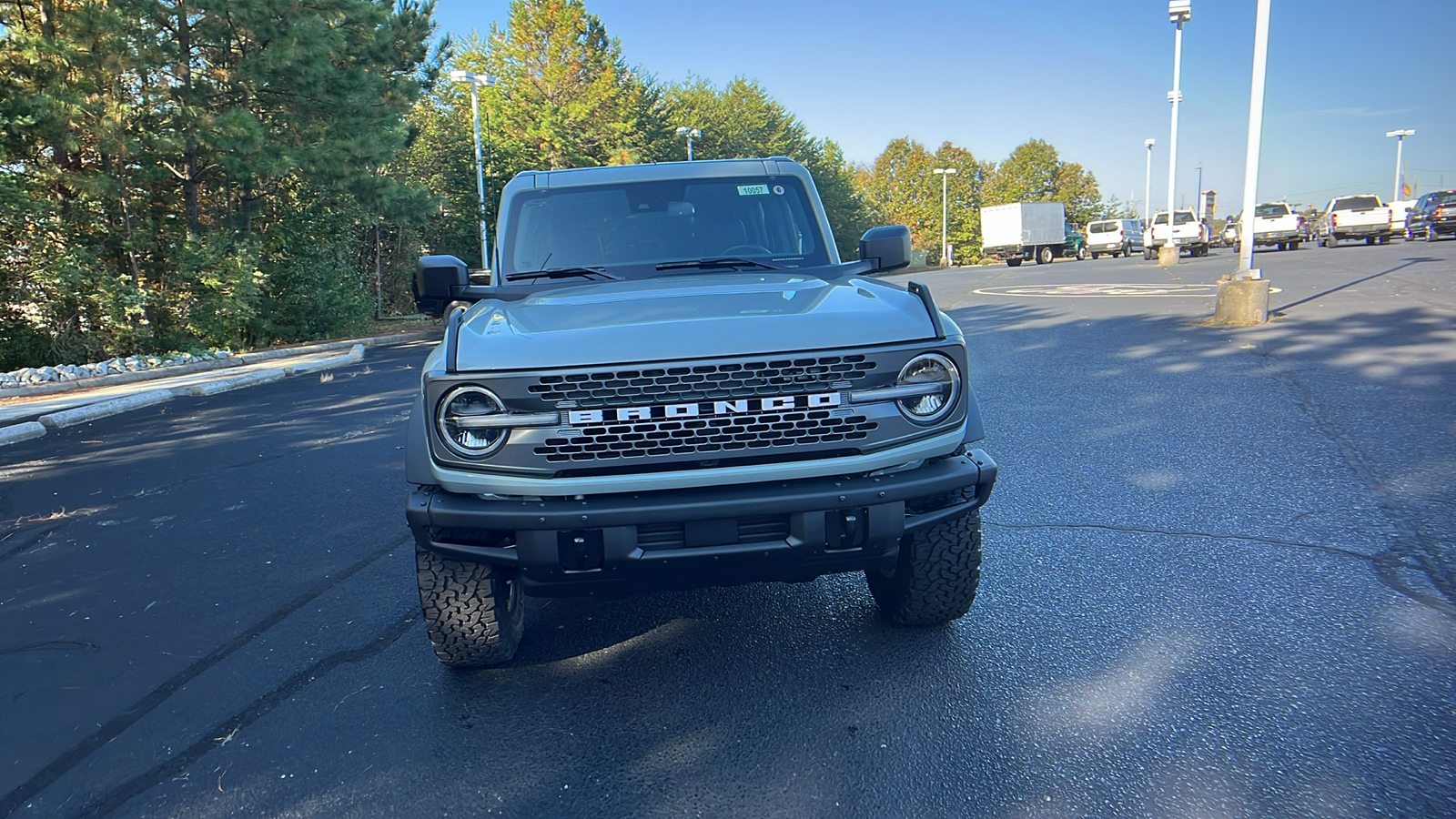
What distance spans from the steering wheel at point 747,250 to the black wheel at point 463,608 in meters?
1.93

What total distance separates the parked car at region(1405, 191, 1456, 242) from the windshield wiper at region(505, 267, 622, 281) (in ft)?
146

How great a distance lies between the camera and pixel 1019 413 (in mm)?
7949

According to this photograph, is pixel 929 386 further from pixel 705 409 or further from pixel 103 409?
pixel 103 409

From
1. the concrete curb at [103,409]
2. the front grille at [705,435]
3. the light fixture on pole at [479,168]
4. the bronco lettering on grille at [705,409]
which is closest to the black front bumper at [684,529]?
the front grille at [705,435]

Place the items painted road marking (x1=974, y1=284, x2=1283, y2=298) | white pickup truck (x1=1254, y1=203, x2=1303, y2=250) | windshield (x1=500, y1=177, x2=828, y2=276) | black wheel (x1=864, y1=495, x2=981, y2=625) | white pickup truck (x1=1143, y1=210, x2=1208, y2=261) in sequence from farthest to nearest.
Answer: white pickup truck (x1=1143, y1=210, x2=1208, y2=261), white pickup truck (x1=1254, y1=203, x2=1303, y2=250), painted road marking (x1=974, y1=284, x2=1283, y2=298), windshield (x1=500, y1=177, x2=828, y2=276), black wheel (x1=864, y1=495, x2=981, y2=625)

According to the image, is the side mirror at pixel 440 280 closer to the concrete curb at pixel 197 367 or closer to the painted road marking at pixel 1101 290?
the concrete curb at pixel 197 367

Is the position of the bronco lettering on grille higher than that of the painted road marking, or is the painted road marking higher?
the bronco lettering on grille

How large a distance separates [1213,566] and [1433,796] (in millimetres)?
1841

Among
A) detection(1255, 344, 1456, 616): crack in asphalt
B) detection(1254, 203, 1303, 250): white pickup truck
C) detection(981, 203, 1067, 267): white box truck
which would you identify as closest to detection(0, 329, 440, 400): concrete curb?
detection(1255, 344, 1456, 616): crack in asphalt

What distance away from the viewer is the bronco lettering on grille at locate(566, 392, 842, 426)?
112 inches

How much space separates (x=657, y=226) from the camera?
14.7ft

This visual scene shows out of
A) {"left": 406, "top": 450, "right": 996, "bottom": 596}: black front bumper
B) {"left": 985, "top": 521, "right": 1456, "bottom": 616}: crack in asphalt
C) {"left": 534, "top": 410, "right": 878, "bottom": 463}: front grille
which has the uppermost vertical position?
{"left": 534, "top": 410, "right": 878, "bottom": 463}: front grille

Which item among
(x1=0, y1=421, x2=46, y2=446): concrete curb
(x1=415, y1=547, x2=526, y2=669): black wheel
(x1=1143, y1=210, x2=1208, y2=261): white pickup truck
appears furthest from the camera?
(x1=1143, y1=210, x2=1208, y2=261): white pickup truck

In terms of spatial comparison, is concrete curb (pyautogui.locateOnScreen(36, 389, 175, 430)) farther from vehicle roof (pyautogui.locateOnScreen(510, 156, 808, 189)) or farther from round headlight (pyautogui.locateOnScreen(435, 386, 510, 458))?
round headlight (pyautogui.locateOnScreen(435, 386, 510, 458))
